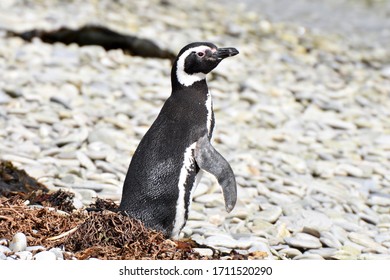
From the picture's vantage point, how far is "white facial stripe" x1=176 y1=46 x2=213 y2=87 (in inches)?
165

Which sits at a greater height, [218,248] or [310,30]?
[310,30]

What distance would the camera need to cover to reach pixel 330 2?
15.7m

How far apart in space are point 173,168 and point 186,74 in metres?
0.55

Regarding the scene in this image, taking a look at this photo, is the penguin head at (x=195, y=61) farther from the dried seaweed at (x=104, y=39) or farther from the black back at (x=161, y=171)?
the dried seaweed at (x=104, y=39)

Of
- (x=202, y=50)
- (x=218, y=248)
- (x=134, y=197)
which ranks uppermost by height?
(x=202, y=50)

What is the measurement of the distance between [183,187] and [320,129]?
362 centimetres

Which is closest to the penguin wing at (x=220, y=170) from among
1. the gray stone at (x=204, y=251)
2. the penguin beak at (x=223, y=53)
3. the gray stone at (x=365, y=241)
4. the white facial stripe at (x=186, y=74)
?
the gray stone at (x=204, y=251)

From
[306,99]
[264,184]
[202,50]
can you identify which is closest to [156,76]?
[306,99]

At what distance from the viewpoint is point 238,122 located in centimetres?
731

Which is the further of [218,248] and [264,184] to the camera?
[264,184]

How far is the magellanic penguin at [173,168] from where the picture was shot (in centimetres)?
400

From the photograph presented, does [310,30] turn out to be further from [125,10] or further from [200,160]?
[200,160]

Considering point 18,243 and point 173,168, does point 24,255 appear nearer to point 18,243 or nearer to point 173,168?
point 18,243

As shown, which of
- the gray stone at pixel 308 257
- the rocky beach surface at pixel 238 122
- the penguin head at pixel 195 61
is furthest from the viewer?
the rocky beach surface at pixel 238 122
